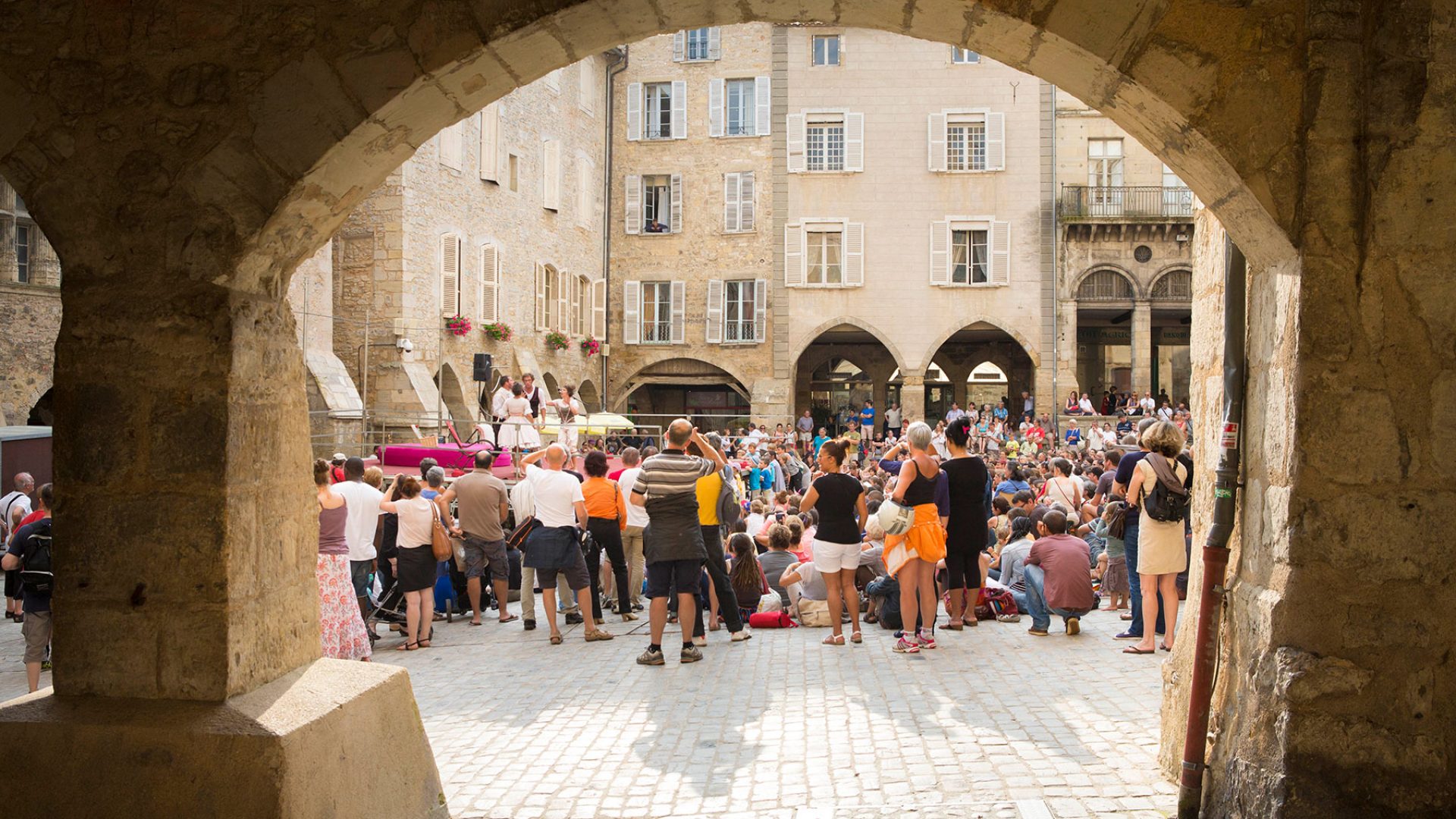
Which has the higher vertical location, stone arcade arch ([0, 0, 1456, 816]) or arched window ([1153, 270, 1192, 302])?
arched window ([1153, 270, 1192, 302])

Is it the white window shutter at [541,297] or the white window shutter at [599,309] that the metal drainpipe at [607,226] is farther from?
the white window shutter at [541,297]

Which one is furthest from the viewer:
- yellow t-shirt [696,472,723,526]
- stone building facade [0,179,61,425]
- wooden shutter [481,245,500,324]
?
wooden shutter [481,245,500,324]

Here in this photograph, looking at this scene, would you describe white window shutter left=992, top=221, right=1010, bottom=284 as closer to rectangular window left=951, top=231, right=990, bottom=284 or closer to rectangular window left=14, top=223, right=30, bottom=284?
rectangular window left=951, top=231, right=990, bottom=284

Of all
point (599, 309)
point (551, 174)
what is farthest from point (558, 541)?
point (599, 309)

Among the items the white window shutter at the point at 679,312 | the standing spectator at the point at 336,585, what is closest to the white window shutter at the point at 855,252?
the white window shutter at the point at 679,312

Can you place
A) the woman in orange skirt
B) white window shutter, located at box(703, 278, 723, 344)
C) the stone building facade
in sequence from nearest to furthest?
the woman in orange skirt → the stone building facade → white window shutter, located at box(703, 278, 723, 344)

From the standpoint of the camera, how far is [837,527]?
25.4 feet

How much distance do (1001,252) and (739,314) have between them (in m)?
6.43

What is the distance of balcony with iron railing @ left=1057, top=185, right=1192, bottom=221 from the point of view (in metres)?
27.5

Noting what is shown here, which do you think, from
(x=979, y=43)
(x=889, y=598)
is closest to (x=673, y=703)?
(x=889, y=598)

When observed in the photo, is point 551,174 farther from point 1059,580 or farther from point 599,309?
point 1059,580

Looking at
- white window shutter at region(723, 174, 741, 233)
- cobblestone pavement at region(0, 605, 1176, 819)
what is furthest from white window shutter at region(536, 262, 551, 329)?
cobblestone pavement at region(0, 605, 1176, 819)

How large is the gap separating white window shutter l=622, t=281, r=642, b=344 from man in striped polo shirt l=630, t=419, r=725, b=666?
70.5 ft

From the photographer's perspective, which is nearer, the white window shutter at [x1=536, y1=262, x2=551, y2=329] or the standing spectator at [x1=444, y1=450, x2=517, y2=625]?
the standing spectator at [x1=444, y1=450, x2=517, y2=625]
